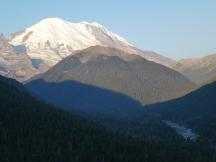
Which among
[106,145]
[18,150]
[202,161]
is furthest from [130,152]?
[18,150]

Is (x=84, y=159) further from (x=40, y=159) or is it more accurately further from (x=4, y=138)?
(x=4, y=138)

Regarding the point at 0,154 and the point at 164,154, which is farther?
the point at 164,154

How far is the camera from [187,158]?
631ft

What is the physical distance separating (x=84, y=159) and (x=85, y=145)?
14103mm

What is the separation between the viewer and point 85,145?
198250mm

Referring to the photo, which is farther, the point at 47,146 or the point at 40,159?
the point at 47,146

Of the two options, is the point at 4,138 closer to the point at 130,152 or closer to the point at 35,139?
the point at 35,139

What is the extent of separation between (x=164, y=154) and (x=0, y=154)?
4750 cm

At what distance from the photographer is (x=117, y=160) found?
18525cm

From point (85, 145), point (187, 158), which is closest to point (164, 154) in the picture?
point (187, 158)

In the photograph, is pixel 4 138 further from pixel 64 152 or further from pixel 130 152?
pixel 130 152

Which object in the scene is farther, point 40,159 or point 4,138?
point 4,138

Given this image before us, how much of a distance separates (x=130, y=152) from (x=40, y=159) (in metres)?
29.7

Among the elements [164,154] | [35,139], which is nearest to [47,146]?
[35,139]
